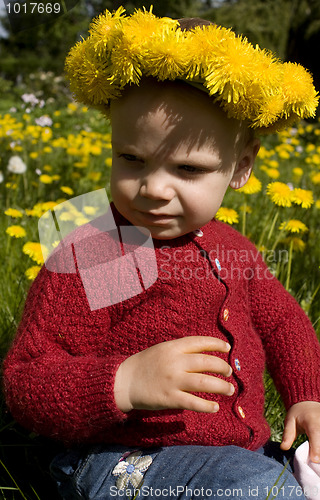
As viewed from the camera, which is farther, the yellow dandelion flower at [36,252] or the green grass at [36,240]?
the yellow dandelion flower at [36,252]

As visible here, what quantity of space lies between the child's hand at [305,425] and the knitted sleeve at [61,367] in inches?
14.3

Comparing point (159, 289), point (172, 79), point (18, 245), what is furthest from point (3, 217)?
point (172, 79)

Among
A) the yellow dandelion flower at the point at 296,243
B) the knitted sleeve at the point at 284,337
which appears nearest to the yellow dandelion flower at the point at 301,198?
the yellow dandelion flower at the point at 296,243

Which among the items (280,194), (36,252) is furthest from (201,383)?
(280,194)

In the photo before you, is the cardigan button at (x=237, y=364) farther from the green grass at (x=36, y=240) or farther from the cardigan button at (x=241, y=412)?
the green grass at (x=36, y=240)

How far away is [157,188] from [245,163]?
27 centimetres

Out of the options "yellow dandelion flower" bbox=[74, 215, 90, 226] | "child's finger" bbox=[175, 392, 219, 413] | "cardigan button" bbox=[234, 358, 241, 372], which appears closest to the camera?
"child's finger" bbox=[175, 392, 219, 413]

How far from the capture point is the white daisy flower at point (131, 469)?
876 millimetres

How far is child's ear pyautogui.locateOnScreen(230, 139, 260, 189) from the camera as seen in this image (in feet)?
3.29

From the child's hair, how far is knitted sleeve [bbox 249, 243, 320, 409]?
1.38 feet

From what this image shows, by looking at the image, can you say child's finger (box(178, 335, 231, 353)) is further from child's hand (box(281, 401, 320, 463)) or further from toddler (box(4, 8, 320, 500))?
child's hand (box(281, 401, 320, 463))

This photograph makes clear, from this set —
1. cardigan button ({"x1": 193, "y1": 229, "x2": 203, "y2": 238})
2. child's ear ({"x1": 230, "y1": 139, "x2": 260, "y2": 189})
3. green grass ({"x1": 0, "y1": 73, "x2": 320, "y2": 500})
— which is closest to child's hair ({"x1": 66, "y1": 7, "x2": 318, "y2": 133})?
child's ear ({"x1": 230, "y1": 139, "x2": 260, "y2": 189})

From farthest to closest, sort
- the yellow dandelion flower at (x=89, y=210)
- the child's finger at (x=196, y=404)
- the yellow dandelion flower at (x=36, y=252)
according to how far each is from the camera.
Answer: the yellow dandelion flower at (x=89, y=210) → the yellow dandelion flower at (x=36, y=252) → the child's finger at (x=196, y=404)

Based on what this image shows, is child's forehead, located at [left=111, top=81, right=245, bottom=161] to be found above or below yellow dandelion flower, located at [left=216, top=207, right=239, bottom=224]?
above
